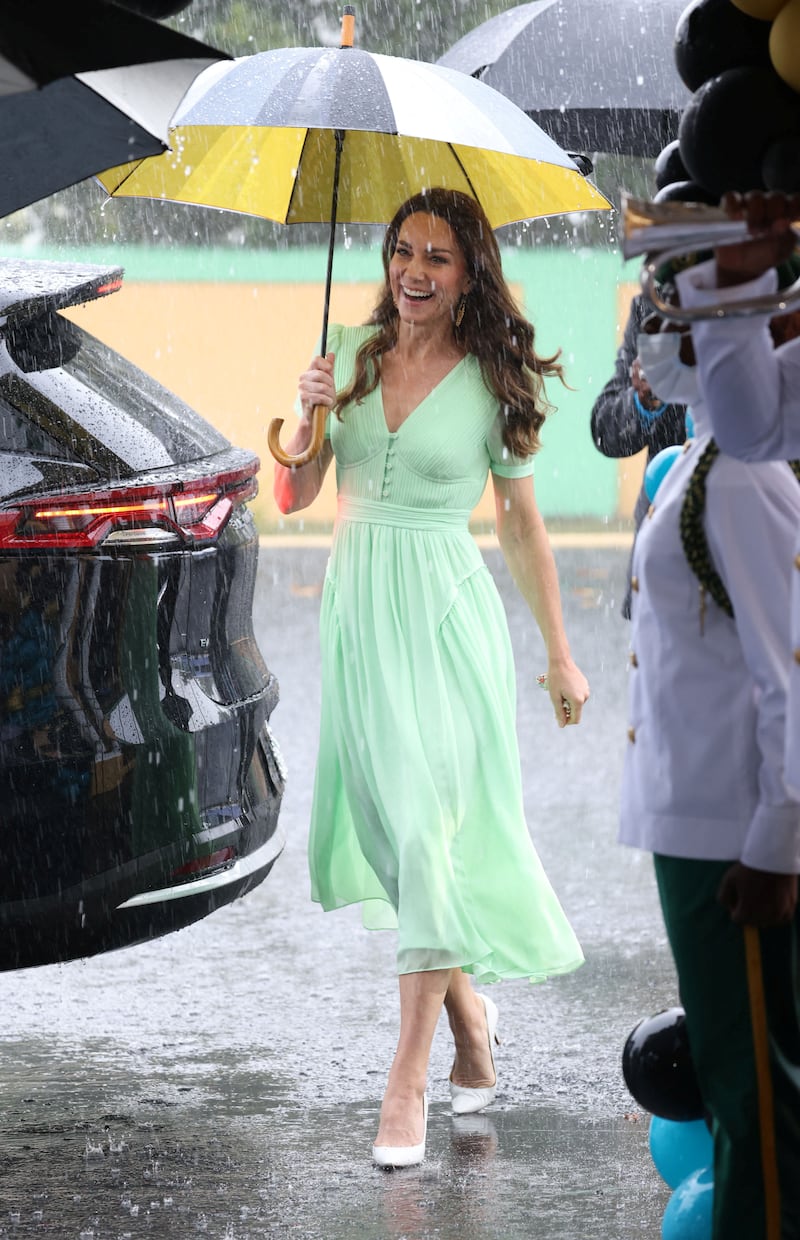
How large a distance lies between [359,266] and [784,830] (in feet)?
57.8

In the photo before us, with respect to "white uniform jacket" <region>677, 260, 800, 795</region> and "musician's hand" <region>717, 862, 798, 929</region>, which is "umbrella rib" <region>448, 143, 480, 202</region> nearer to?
"white uniform jacket" <region>677, 260, 800, 795</region>

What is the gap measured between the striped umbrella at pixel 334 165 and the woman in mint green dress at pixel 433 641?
0.62 ft

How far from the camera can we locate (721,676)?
2.88 m

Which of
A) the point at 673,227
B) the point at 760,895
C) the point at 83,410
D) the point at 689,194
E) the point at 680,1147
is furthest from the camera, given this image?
the point at 83,410

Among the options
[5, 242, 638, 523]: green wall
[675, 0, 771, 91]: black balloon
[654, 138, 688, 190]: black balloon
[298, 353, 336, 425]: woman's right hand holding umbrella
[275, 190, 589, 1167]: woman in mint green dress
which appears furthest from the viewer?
[5, 242, 638, 523]: green wall

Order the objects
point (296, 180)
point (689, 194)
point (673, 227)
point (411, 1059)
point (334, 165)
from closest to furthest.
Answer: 1. point (673, 227)
2. point (689, 194)
3. point (411, 1059)
4. point (334, 165)
5. point (296, 180)

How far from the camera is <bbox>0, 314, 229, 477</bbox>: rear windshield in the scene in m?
3.98

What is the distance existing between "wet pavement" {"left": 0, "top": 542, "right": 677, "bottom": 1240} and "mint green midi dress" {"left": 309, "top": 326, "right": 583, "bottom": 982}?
1.44 feet

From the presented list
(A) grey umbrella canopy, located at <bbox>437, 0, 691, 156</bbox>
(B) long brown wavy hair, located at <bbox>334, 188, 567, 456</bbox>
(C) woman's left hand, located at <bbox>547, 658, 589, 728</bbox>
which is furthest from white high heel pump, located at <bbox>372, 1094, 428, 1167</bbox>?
(A) grey umbrella canopy, located at <bbox>437, 0, 691, 156</bbox>

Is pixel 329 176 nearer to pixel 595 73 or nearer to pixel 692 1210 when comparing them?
pixel 595 73

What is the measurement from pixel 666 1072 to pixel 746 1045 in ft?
1.19

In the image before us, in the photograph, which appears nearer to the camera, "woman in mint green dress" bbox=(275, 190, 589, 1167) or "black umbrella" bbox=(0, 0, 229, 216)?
"black umbrella" bbox=(0, 0, 229, 216)

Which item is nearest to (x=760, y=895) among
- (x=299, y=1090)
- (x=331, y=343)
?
(x=299, y=1090)

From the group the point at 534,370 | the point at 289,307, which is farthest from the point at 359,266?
the point at 534,370
